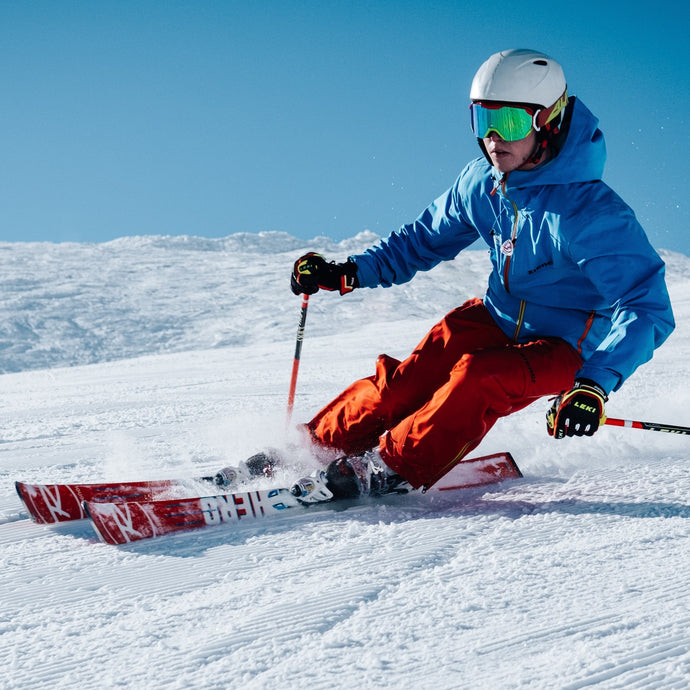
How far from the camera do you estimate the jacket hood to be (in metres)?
2.84

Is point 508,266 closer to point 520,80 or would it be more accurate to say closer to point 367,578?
point 520,80

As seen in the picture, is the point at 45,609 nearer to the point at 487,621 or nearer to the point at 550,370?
the point at 487,621

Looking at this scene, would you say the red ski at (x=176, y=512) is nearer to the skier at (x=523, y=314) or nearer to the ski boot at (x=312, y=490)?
the ski boot at (x=312, y=490)

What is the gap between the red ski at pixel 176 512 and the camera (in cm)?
241

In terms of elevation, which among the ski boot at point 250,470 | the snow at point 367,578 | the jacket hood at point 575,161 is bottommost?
the snow at point 367,578

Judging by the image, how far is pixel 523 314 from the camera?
10.5 ft

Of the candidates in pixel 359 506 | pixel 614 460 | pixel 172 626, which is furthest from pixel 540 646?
pixel 614 460

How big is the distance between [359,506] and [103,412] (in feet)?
10.8

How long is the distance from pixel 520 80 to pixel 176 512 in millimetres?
2044

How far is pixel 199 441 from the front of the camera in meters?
4.25

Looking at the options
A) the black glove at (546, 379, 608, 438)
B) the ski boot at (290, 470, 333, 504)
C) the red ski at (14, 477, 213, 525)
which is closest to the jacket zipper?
the black glove at (546, 379, 608, 438)

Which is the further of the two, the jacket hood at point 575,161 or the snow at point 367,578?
the jacket hood at point 575,161

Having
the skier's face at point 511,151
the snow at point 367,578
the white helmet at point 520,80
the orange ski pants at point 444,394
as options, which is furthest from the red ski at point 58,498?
the white helmet at point 520,80

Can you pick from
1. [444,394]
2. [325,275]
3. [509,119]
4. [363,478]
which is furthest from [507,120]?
[363,478]
